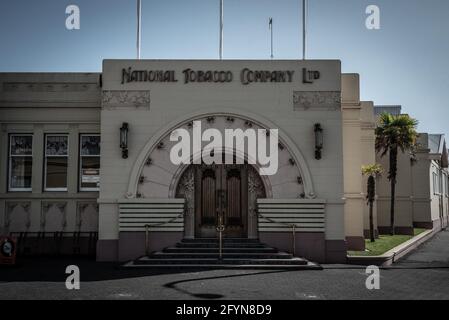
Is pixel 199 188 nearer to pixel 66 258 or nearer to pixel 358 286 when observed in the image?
pixel 66 258

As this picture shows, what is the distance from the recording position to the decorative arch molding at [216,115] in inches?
646

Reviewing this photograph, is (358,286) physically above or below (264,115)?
below

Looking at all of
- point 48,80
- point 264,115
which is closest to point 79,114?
point 48,80

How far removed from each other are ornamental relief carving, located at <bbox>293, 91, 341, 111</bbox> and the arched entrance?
2606 millimetres

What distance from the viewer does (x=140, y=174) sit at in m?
16.5

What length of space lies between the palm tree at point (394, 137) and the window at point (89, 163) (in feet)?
56.6

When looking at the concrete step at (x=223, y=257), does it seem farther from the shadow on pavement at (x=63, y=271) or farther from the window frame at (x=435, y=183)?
the window frame at (x=435, y=183)

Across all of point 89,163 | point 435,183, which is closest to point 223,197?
point 89,163

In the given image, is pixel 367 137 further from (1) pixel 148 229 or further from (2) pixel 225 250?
(1) pixel 148 229

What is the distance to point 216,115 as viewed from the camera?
16.7 meters

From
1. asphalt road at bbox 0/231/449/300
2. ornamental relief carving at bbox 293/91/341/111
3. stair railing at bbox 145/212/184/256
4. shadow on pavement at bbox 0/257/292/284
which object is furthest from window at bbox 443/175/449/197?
shadow on pavement at bbox 0/257/292/284

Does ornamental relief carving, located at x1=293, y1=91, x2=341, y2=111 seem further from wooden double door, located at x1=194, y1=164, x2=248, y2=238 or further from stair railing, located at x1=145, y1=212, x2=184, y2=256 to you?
stair railing, located at x1=145, y1=212, x2=184, y2=256
